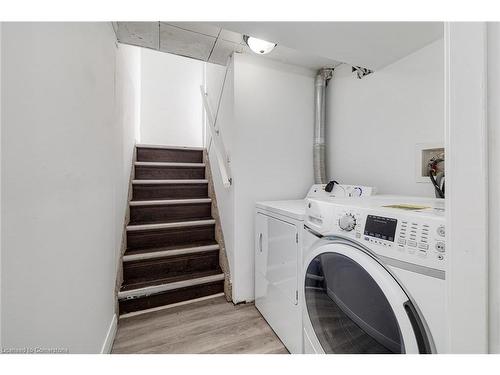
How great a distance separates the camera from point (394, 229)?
2.11 feet

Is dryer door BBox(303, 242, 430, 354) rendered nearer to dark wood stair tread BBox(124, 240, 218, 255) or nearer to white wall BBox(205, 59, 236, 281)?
white wall BBox(205, 59, 236, 281)

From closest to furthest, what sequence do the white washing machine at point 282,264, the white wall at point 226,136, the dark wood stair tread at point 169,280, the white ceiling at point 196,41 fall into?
the white washing machine at point 282,264 → the white ceiling at point 196,41 → the dark wood stair tread at point 169,280 → the white wall at point 226,136

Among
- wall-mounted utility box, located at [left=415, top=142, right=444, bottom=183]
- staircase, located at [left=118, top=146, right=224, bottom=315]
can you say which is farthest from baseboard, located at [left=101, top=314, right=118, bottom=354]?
wall-mounted utility box, located at [left=415, top=142, right=444, bottom=183]

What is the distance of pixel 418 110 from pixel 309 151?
2.74 ft

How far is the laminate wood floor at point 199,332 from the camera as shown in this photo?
1238mm

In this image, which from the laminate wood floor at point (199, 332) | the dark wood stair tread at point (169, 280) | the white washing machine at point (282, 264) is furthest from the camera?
the dark wood stair tread at point (169, 280)

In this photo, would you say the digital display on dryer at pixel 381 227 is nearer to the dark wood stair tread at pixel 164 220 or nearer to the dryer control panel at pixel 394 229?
the dryer control panel at pixel 394 229

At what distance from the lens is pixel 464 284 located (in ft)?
1.35

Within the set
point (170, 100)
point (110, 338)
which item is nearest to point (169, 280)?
point (110, 338)

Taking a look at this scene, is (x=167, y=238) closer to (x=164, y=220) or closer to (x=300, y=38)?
(x=164, y=220)

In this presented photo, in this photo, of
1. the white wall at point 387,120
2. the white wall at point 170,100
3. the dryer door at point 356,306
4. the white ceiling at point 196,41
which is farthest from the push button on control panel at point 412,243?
the white wall at point 170,100

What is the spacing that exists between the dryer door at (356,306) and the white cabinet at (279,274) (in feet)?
0.46
